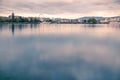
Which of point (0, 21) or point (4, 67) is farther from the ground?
point (0, 21)

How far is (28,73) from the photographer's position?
31.3 ft

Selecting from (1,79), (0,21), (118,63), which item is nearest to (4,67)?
(1,79)

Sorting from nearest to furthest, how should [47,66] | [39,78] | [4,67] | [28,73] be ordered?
[39,78] → [28,73] → [4,67] → [47,66]

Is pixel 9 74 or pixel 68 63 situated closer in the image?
pixel 9 74

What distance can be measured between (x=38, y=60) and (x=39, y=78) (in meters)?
3.91

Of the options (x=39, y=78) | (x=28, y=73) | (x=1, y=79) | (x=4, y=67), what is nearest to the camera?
(x=1, y=79)

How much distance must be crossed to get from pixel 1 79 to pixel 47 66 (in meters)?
3.36

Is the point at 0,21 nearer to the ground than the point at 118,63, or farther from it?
farther from it

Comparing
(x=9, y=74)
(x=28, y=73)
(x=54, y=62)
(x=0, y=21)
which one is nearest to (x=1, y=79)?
(x=9, y=74)

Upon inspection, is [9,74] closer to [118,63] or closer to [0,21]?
[118,63]

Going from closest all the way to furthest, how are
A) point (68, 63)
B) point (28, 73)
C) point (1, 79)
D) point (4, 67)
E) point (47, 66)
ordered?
Result: point (1, 79)
point (28, 73)
point (4, 67)
point (47, 66)
point (68, 63)

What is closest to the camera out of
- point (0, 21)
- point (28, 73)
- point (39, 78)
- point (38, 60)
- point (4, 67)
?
point (39, 78)

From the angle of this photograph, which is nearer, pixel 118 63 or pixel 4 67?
pixel 4 67

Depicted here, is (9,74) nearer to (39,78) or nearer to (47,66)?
(39,78)
